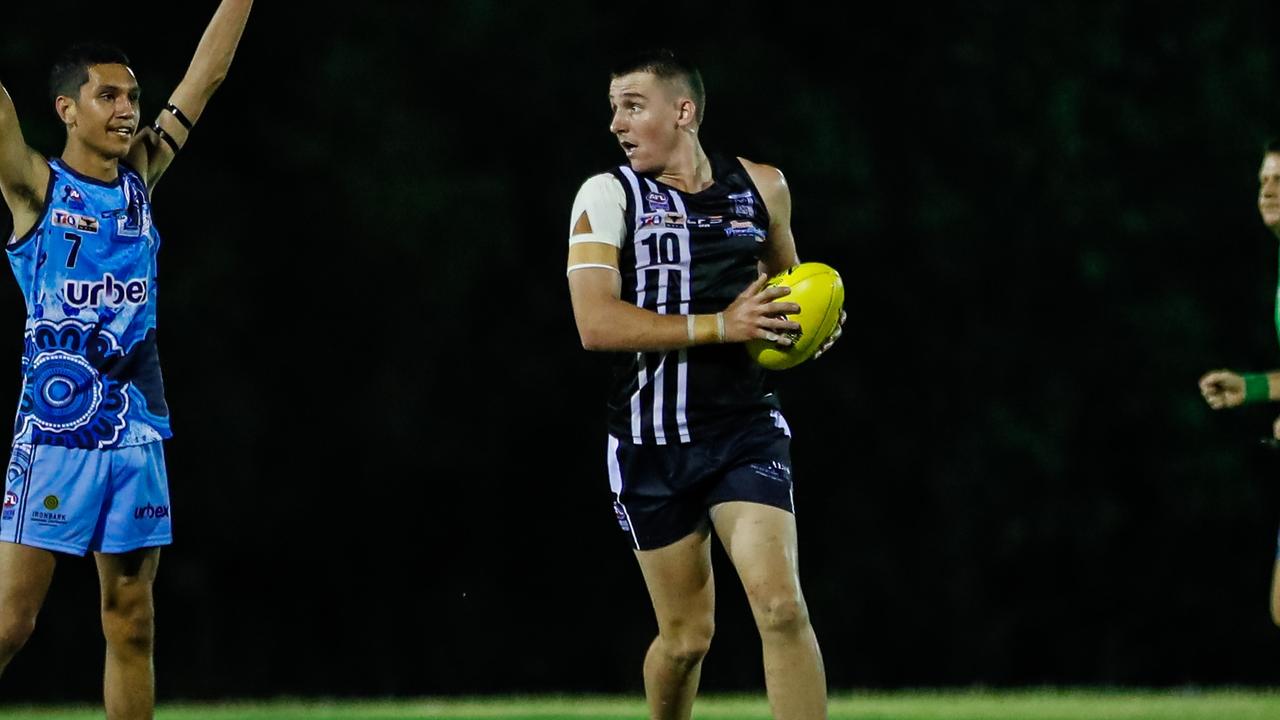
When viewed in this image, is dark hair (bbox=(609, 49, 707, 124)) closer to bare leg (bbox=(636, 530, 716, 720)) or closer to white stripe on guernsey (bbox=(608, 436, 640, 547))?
white stripe on guernsey (bbox=(608, 436, 640, 547))

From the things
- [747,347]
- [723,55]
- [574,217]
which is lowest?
[747,347]

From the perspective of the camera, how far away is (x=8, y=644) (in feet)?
14.9

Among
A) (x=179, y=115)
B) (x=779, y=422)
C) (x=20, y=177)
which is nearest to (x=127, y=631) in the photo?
(x=20, y=177)

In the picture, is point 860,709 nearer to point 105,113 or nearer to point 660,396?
point 660,396

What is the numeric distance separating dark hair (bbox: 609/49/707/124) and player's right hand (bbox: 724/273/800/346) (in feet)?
2.16

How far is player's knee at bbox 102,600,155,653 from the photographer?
466 centimetres

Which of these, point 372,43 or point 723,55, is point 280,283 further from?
point 723,55

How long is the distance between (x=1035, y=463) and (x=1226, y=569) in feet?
7.50

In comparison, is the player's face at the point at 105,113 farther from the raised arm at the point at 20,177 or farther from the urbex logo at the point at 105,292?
the urbex logo at the point at 105,292

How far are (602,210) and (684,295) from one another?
337 millimetres

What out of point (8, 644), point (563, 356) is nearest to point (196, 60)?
point (8, 644)

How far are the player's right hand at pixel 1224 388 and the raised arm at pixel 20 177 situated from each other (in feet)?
11.5

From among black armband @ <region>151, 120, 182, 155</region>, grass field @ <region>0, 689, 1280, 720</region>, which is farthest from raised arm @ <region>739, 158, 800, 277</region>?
grass field @ <region>0, 689, 1280, 720</region>

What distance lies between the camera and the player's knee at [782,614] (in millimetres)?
4379
